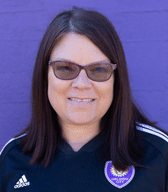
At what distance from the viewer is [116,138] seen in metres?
1.70

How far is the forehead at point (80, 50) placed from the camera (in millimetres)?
1521

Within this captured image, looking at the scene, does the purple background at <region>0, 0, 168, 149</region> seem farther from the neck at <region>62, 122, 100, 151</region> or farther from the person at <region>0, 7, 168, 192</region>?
the neck at <region>62, 122, 100, 151</region>

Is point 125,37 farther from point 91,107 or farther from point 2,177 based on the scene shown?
point 2,177

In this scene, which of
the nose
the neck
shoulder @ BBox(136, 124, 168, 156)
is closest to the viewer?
the nose

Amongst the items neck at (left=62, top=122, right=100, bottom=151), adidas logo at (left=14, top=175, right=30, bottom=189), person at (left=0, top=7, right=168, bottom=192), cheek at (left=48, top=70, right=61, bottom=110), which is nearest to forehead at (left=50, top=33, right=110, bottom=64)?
person at (left=0, top=7, right=168, bottom=192)

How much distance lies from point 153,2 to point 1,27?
4.71 feet

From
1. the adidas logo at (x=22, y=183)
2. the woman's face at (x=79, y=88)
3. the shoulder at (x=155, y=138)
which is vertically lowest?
the adidas logo at (x=22, y=183)

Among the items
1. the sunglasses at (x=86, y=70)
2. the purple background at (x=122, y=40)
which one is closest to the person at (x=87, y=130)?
the sunglasses at (x=86, y=70)

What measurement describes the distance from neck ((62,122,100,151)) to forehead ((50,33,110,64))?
48cm

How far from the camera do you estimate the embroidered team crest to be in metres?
A: 1.54

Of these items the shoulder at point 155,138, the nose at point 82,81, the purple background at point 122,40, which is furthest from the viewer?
the purple background at point 122,40

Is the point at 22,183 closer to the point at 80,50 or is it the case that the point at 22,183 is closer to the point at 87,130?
the point at 87,130

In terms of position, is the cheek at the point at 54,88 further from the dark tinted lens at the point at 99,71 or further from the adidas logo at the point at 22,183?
the adidas logo at the point at 22,183

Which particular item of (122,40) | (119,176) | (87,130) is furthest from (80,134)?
(122,40)
